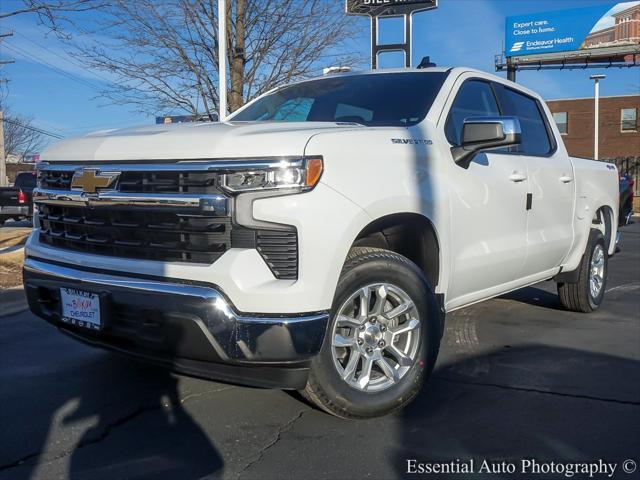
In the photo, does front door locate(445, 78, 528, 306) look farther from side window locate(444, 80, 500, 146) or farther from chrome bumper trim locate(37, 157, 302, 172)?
chrome bumper trim locate(37, 157, 302, 172)

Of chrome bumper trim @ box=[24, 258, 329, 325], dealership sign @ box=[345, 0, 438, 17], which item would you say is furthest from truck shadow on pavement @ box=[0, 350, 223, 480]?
dealership sign @ box=[345, 0, 438, 17]

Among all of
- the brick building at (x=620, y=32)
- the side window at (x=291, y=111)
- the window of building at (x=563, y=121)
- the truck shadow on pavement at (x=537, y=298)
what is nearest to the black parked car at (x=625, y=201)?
the truck shadow on pavement at (x=537, y=298)

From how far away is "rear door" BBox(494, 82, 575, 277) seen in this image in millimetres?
5035

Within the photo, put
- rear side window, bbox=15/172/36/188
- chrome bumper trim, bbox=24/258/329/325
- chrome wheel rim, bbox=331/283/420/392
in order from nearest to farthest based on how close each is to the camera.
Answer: chrome bumper trim, bbox=24/258/329/325, chrome wheel rim, bbox=331/283/420/392, rear side window, bbox=15/172/36/188

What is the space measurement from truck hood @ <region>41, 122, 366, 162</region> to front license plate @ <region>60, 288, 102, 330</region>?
713 millimetres

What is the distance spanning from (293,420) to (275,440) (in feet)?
0.86

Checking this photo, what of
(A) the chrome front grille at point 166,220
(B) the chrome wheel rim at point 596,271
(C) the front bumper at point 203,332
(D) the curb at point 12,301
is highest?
(A) the chrome front grille at point 166,220

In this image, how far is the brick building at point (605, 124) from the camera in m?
39.5

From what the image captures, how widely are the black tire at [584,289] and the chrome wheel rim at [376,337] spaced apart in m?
3.21

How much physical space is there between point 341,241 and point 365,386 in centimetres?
84

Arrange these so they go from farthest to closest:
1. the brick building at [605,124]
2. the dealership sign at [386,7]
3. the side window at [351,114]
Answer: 1. the brick building at [605,124]
2. the dealership sign at [386,7]
3. the side window at [351,114]

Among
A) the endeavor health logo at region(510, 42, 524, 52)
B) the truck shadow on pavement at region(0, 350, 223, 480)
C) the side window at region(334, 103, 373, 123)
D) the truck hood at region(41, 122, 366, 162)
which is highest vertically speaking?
the endeavor health logo at region(510, 42, 524, 52)

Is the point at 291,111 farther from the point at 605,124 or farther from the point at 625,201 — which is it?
the point at 605,124

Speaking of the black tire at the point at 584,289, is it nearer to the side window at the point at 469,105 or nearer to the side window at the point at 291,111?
the side window at the point at 469,105
